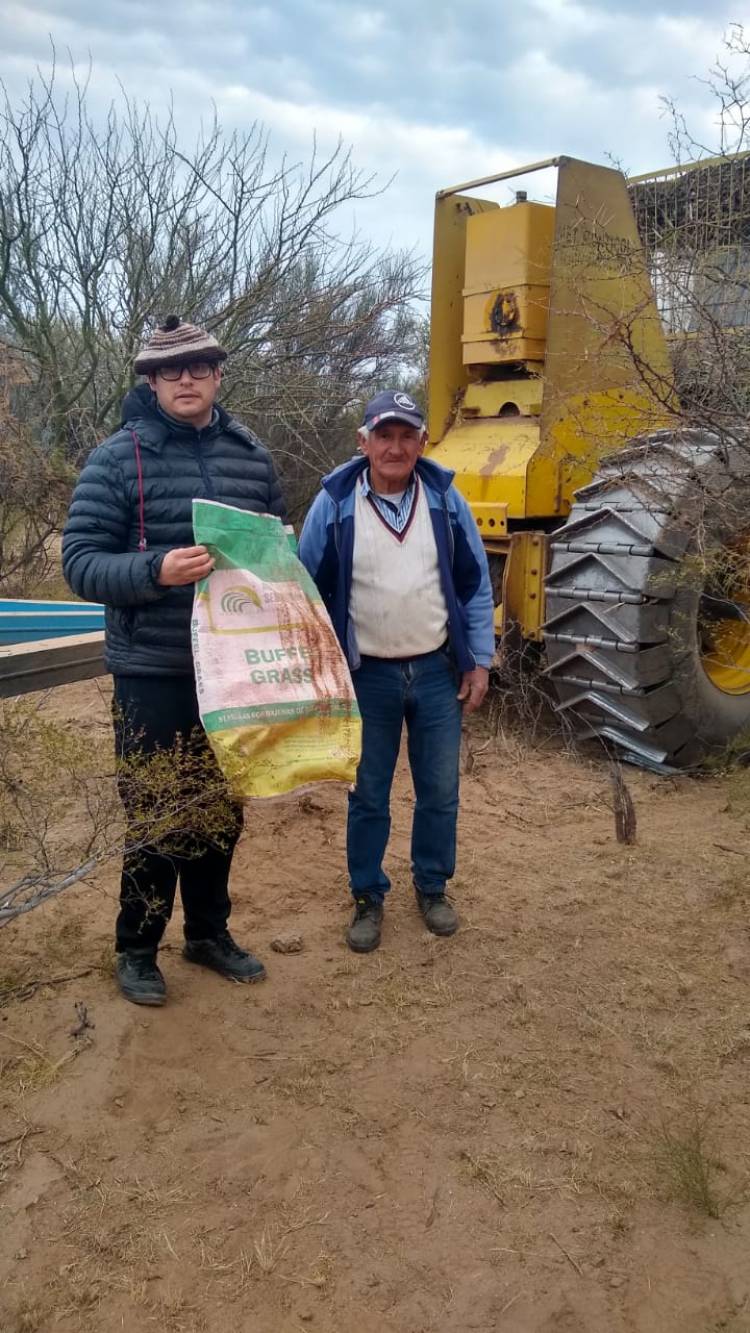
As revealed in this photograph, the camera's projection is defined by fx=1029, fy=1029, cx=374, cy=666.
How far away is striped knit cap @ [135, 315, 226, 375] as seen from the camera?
102 inches

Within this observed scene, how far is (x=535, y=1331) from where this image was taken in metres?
1.93

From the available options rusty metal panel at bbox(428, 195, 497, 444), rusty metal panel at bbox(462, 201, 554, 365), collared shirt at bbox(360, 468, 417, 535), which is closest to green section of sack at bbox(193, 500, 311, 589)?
collared shirt at bbox(360, 468, 417, 535)

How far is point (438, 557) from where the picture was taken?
3162mm

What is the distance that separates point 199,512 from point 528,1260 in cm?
179

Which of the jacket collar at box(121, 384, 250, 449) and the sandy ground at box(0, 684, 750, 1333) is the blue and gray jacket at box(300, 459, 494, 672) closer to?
the jacket collar at box(121, 384, 250, 449)

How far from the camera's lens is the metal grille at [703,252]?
3102 mm

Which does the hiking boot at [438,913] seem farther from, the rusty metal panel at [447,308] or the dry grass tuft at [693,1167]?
the rusty metal panel at [447,308]

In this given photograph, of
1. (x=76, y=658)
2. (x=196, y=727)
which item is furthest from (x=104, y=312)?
(x=196, y=727)

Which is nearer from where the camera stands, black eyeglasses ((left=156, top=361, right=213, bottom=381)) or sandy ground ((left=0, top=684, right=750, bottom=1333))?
sandy ground ((left=0, top=684, right=750, bottom=1333))

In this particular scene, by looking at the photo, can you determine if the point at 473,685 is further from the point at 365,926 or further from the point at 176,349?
the point at 176,349

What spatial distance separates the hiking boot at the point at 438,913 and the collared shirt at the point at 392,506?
1.28 m

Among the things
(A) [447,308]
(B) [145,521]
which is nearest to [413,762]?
(B) [145,521]

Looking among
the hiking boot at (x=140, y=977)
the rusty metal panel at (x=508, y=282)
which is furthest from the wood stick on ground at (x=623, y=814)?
the rusty metal panel at (x=508, y=282)

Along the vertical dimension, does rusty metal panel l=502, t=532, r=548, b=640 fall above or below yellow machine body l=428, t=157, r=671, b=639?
below
